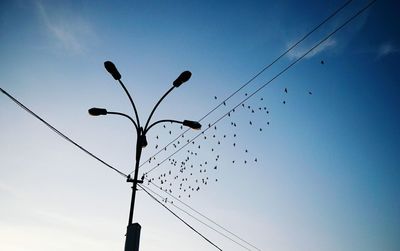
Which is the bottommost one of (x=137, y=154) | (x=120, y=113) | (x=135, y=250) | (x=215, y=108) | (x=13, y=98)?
(x=135, y=250)

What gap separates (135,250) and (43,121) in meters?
5.44

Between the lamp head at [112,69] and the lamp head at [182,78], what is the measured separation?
1868 millimetres

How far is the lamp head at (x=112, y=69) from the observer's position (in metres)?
9.20

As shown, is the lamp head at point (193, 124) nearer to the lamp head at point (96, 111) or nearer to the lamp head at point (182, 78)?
the lamp head at point (182, 78)

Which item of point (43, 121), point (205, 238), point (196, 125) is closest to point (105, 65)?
point (43, 121)

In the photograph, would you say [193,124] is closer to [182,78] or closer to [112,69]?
[182,78]

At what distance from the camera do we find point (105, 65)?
30.3 ft

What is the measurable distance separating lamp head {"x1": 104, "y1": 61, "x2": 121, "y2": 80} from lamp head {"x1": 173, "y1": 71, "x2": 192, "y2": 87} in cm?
187

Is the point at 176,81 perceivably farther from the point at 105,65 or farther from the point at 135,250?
the point at 135,250

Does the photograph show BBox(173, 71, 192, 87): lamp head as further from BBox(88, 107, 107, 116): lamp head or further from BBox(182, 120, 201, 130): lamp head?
BBox(88, 107, 107, 116): lamp head

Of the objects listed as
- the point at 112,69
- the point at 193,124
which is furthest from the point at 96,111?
the point at 193,124

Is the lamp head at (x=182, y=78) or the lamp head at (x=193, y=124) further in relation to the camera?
the lamp head at (x=193, y=124)

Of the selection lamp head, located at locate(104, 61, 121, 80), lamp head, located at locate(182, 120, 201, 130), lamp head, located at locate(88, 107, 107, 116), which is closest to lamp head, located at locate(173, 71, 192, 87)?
lamp head, located at locate(182, 120, 201, 130)

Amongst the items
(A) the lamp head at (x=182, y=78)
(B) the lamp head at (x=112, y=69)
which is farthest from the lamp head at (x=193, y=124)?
(B) the lamp head at (x=112, y=69)
